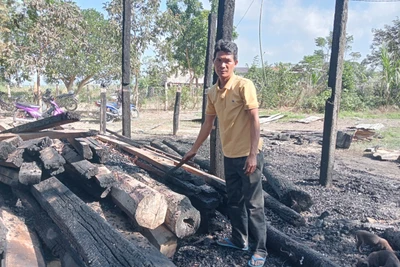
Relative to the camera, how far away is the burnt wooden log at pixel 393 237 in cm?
335

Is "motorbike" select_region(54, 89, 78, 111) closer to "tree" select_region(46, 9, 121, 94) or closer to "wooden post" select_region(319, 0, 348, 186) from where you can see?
"tree" select_region(46, 9, 121, 94)

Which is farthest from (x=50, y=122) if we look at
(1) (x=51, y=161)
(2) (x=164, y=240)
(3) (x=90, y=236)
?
(2) (x=164, y=240)

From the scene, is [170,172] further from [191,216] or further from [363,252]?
[363,252]

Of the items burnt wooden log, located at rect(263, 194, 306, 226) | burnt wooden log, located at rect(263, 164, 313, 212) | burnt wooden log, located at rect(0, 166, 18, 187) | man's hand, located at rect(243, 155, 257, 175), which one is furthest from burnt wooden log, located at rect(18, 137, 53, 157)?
burnt wooden log, located at rect(263, 164, 313, 212)

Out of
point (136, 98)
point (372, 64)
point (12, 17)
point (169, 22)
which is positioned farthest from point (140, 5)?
point (372, 64)

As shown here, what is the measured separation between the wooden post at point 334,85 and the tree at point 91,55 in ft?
43.9

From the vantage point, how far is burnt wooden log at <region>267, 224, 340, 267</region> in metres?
2.84

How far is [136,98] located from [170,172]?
49.3ft

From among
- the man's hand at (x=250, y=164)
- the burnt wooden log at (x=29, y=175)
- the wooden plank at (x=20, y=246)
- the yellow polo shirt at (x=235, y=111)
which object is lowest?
the wooden plank at (x=20, y=246)

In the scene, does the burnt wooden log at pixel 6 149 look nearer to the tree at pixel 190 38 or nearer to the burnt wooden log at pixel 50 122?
the burnt wooden log at pixel 50 122

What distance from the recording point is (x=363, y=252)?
335cm

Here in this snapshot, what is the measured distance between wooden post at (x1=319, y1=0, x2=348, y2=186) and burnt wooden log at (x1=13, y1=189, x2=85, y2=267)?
13.1 feet

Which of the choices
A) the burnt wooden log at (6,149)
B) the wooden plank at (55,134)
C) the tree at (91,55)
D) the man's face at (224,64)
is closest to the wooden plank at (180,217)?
the man's face at (224,64)

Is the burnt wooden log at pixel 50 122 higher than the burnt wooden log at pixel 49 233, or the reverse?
the burnt wooden log at pixel 50 122
